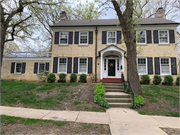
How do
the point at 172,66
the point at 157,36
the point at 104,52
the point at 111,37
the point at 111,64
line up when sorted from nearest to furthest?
the point at 172,66
the point at 104,52
the point at 157,36
the point at 111,64
the point at 111,37

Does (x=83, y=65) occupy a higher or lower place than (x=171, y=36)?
lower

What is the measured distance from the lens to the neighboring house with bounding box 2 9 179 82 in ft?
39.8

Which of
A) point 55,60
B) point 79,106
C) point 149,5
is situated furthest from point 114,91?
point 149,5

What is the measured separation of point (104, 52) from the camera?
12.0 m

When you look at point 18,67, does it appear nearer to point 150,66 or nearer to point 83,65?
point 83,65

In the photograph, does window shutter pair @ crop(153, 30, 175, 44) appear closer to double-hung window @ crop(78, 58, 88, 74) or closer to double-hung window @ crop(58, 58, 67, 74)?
double-hung window @ crop(78, 58, 88, 74)

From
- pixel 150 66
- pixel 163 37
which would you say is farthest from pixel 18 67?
pixel 163 37

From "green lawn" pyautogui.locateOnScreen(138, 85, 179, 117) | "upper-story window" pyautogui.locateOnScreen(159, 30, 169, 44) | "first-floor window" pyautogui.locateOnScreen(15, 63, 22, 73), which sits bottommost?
"green lawn" pyautogui.locateOnScreen(138, 85, 179, 117)

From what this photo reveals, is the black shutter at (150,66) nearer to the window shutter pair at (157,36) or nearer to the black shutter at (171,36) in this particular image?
the window shutter pair at (157,36)

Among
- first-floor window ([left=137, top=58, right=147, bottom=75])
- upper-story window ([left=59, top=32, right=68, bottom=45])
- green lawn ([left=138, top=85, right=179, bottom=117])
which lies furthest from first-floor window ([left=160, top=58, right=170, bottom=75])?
upper-story window ([left=59, top=32, right=68, bottom=45])

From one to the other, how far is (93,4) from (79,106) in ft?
23.3

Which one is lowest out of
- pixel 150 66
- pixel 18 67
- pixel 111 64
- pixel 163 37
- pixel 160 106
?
pixel 160 106

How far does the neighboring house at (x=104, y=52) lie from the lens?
12141mm

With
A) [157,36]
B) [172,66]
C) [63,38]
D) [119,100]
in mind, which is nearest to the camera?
[119,100]
